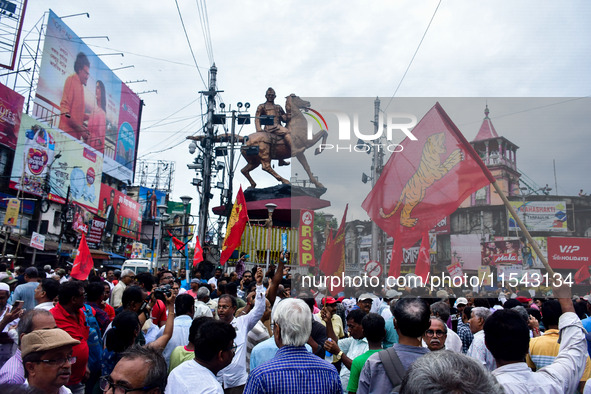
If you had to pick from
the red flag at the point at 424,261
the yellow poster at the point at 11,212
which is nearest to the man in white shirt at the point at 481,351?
the red flag at the point at 424,261

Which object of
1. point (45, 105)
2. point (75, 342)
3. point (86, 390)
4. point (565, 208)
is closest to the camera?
point (75, 342)

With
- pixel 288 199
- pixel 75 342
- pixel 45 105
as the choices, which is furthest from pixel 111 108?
pixel 75 342

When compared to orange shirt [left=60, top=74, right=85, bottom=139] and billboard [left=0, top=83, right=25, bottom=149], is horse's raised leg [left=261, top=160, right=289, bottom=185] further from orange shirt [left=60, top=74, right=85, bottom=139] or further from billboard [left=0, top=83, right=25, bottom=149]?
orange shirt [left=60, top=74, right=85, bottom=139]

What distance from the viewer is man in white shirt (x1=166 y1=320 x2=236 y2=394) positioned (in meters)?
2.80

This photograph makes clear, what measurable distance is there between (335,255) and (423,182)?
2.07 meters

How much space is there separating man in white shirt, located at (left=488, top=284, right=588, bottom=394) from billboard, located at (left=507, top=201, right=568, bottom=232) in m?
2.51

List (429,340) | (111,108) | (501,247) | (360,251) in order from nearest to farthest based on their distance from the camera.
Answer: (429,340), (501,247), (360,251), (111,108)

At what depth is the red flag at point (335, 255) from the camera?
7.60 m

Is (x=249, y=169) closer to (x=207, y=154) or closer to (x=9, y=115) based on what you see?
(x=207, y=154)

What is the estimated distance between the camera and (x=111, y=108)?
43.3m

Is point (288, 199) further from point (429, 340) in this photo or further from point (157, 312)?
point (429, 340)

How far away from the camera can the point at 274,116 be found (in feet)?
66.7

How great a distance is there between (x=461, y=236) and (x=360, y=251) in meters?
1.45

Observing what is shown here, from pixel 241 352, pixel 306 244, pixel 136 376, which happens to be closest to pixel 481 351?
pixel 241 352
